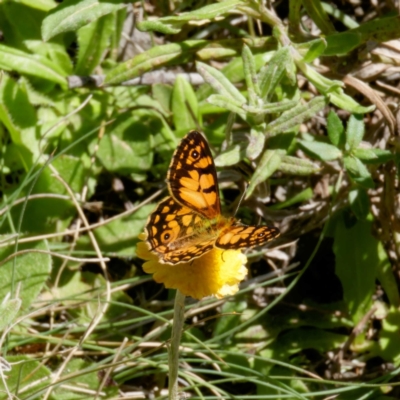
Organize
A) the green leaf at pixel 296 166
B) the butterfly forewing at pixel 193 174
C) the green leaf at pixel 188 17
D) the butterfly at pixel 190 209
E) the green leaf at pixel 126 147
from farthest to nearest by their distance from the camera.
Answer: the green leaf at pixel 126 147 → the green leaf at pixel 296 166 → the green leaf at pixel 188 17 → the butterfly forewing at pixel 193 174 → the butterfly at pixel 190 209

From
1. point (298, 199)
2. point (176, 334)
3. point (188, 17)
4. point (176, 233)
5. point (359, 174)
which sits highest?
point (188, 17)

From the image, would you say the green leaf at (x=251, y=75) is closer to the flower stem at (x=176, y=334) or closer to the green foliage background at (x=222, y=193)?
the green foliage background at (x=222, y=193)

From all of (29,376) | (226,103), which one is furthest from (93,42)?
(29,376)

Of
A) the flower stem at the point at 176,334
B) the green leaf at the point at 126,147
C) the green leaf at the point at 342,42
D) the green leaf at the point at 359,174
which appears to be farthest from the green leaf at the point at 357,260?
the flower stem at the point at 176,334

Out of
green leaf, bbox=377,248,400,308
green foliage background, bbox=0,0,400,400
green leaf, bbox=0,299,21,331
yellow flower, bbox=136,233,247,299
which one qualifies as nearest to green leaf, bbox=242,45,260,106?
green foliage background, bbox=0,0,400,400

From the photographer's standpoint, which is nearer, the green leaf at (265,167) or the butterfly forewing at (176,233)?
the butterfly forewing at (176,233)

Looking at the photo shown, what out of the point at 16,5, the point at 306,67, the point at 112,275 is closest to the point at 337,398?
the point at 112,275

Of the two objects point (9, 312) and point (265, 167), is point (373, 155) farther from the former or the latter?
point (9, 312)
